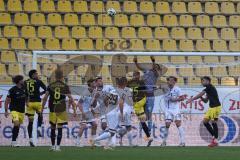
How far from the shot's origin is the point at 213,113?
18766 millimetres

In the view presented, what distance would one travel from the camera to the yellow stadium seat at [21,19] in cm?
2369

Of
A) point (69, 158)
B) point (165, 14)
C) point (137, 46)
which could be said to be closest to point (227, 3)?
point (165, 14)

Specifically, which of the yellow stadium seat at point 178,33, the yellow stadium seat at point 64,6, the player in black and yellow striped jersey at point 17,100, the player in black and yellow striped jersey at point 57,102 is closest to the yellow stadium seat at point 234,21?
the yellow stadium seat at point 178,33

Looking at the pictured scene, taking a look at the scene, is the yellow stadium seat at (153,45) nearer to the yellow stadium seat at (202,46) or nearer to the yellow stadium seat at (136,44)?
the yellow stadium seat at (136,44)

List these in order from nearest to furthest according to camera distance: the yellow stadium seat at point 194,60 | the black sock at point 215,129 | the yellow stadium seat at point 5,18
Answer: the black sock at point 215,129
the yellow stadium seat at point 194,60
the yellow stadium seat at point 5,18

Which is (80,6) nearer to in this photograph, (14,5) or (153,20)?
(14,5)

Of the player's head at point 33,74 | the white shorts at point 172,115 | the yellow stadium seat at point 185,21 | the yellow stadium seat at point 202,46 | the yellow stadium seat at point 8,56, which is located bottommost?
the white shorts at point 172,115

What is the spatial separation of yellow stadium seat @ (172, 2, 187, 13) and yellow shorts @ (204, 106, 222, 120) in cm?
706

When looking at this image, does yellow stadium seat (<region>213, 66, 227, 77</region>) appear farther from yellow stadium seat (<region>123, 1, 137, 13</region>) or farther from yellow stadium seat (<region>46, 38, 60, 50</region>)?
yellow stadium seat (<region>46, 38, 60, 50</region>)

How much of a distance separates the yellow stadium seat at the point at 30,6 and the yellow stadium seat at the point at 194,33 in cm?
543

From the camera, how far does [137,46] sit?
23594 mm

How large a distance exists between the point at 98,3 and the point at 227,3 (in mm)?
4825

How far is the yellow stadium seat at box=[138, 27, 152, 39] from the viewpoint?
24094 mm

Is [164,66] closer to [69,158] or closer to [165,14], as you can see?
[165,14]
